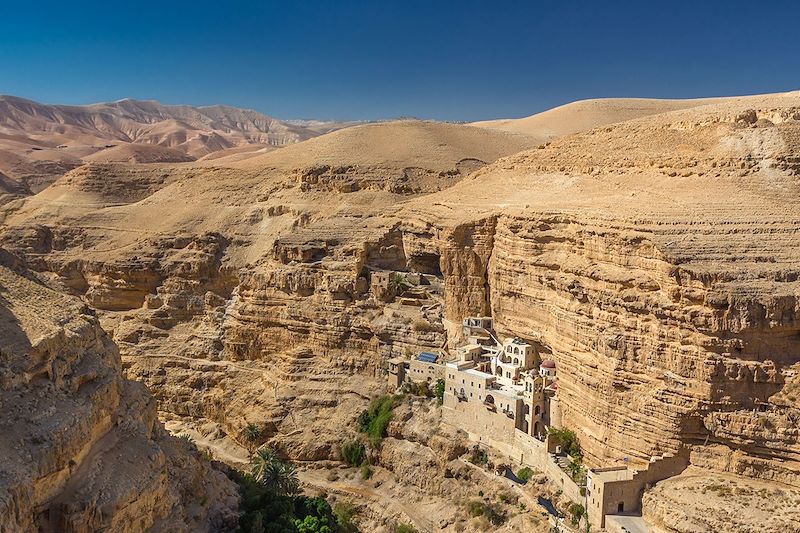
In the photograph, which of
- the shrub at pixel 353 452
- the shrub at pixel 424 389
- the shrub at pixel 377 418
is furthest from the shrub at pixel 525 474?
the shrub at pixel 353 452

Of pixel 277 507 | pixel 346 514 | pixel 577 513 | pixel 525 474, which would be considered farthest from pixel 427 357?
pixel 277 507

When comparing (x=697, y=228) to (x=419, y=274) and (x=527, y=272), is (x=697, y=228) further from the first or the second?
(x=419, y=274)

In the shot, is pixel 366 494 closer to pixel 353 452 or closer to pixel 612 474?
pixel 353 452

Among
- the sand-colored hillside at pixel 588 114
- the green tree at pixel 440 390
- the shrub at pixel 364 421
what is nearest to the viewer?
the green tree at pixel 440 390

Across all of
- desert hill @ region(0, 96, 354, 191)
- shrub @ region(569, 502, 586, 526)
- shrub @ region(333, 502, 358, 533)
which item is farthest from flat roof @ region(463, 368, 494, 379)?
desert hill @ region(0, 96, 354, 191)

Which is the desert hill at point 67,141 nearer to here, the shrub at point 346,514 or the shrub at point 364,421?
the shrub at point 364,421
